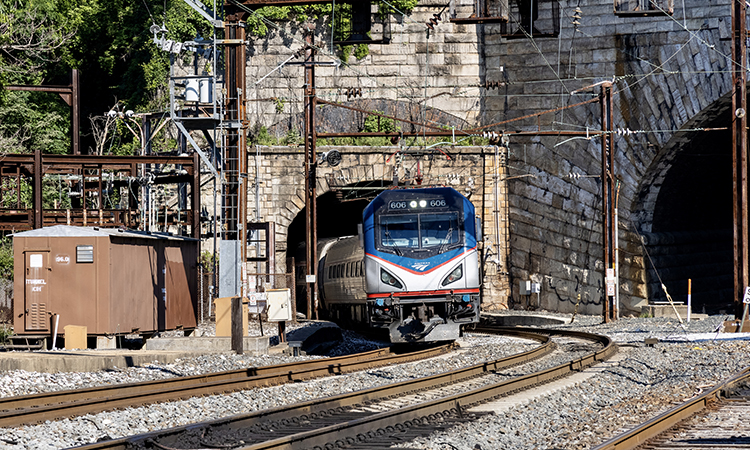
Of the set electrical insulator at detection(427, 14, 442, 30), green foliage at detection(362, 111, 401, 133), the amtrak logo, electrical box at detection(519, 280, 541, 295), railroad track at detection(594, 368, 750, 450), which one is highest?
electrical insulator at detection(427, 14, 442, 30)

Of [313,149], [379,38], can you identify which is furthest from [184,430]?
[379,38]

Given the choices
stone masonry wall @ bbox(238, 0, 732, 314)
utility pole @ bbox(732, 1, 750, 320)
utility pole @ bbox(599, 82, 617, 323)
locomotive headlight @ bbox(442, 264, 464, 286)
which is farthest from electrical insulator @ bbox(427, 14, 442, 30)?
locomotive headlight @ bbox(442, 264, 464, 286)

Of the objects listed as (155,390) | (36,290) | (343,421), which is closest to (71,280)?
(36,290)

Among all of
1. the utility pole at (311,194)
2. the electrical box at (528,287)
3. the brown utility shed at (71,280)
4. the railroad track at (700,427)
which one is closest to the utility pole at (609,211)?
the electrical box at (528,287)

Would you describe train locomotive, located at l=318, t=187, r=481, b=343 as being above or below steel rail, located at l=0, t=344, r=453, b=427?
above

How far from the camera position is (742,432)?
942 cm

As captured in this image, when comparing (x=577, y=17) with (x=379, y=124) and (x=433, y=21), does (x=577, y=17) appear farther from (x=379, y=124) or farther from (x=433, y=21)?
(x=379, y=124)

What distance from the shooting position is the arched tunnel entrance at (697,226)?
1391 inches

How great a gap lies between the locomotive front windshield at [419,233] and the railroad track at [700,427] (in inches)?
318

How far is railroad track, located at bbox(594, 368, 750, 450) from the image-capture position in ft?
28.6

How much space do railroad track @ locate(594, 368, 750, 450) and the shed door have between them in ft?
47.8

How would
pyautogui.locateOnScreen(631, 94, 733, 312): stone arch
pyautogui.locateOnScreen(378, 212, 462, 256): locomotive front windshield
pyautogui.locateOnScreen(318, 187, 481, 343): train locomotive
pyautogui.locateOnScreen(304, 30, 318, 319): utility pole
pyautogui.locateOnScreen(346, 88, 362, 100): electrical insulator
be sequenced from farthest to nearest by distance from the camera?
1. pyautogui.locateOnScreen(346, 88, 362, 100): electrical insulator
2. pyautogui.locateOnScreen(631, 94, 733, 312): stone arch
3. pyautogui.locateOnScreen(304, 30, 318, 319): utility pole
4. pyautogui.locateOnScreen(378, 212, 462, 256): locomotive front windshield
5. pyautogui.locateOnScreen(318, 187, 481, 343): train locomotive

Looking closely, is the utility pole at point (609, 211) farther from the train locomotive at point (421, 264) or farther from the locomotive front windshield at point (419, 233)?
the locomotive front windshield at point (419, 233)

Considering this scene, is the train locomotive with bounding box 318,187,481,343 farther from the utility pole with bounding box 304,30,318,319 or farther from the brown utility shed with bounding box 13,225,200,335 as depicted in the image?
the utility pole with bounding box 304,30,318,319
